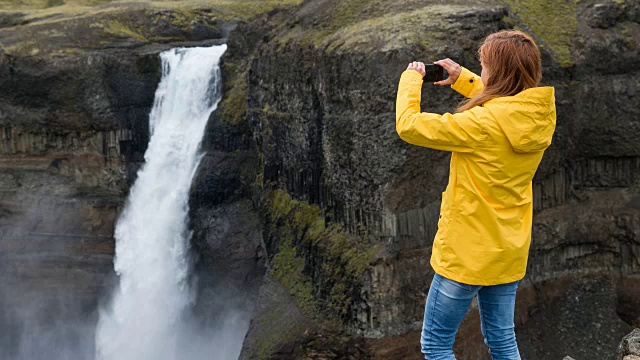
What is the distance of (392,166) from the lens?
16.8 m

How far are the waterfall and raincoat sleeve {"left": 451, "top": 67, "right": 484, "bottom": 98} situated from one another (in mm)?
18504

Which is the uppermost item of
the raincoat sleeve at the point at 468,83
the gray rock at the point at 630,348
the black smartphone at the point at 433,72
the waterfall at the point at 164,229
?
the black smartphone at the point at 433,72

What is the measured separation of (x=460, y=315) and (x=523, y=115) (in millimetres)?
1754

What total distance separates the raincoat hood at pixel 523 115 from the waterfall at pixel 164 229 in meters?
Result: 19.5

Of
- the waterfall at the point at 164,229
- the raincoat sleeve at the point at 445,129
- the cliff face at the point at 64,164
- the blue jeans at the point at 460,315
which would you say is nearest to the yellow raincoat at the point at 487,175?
the raincoat sleeve at the point at 445,129

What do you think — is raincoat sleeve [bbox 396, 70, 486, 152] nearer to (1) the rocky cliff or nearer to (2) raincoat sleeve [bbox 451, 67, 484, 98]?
(2) raincoat sleeve [bbox 451, 67, 484, 98]

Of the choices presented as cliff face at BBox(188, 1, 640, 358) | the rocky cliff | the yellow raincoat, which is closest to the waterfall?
the rocky cliff

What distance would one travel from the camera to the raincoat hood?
618 centimetres

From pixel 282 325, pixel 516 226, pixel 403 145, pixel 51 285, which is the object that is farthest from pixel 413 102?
pixel 51 285

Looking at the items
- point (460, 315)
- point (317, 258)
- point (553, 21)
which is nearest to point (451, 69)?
point (460, 315)

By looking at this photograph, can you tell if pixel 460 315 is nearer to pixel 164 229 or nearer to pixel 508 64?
pixel 508 64

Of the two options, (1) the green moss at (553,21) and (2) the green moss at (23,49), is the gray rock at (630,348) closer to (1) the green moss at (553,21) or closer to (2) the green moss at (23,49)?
(1) the green moss at (553,21)

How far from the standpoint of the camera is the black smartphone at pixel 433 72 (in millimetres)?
6985

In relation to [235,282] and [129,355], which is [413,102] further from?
[129,355]
